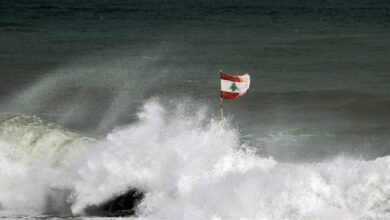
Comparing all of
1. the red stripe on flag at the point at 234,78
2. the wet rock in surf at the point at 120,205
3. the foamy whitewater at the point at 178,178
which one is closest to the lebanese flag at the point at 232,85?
the red stripe on flag at the point at 234,78

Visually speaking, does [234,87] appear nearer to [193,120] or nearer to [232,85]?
[232,85]

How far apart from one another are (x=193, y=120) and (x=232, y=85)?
7478 millimetres

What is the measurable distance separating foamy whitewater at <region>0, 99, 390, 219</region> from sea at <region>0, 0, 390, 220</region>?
0.03 meters

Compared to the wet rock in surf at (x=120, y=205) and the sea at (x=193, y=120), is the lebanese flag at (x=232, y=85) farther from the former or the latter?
the wet rock in surf at (x=120, y=205)

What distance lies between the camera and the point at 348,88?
3459cm

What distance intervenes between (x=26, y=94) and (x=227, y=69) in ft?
35.5

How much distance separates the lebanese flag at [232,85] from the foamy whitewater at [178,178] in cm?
110

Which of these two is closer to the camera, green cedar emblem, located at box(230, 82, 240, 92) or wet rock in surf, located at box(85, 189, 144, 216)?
wet rock in surf, located at box(85, 189, 144, 216)

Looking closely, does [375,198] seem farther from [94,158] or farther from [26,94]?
[26,94]

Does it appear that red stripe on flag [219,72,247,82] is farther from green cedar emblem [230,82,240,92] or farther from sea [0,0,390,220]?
sea [0,0,390,220]

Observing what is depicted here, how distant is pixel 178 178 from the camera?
60.2ft

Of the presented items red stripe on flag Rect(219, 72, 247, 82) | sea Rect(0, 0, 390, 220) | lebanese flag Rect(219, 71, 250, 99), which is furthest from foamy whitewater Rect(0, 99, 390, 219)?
red stripe on flag Rect(219, 72, 247, 82)

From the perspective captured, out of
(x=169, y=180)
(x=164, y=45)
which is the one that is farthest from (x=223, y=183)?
(x=164, y=45)

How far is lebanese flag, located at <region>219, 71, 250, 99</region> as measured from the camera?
1877 centimetres
